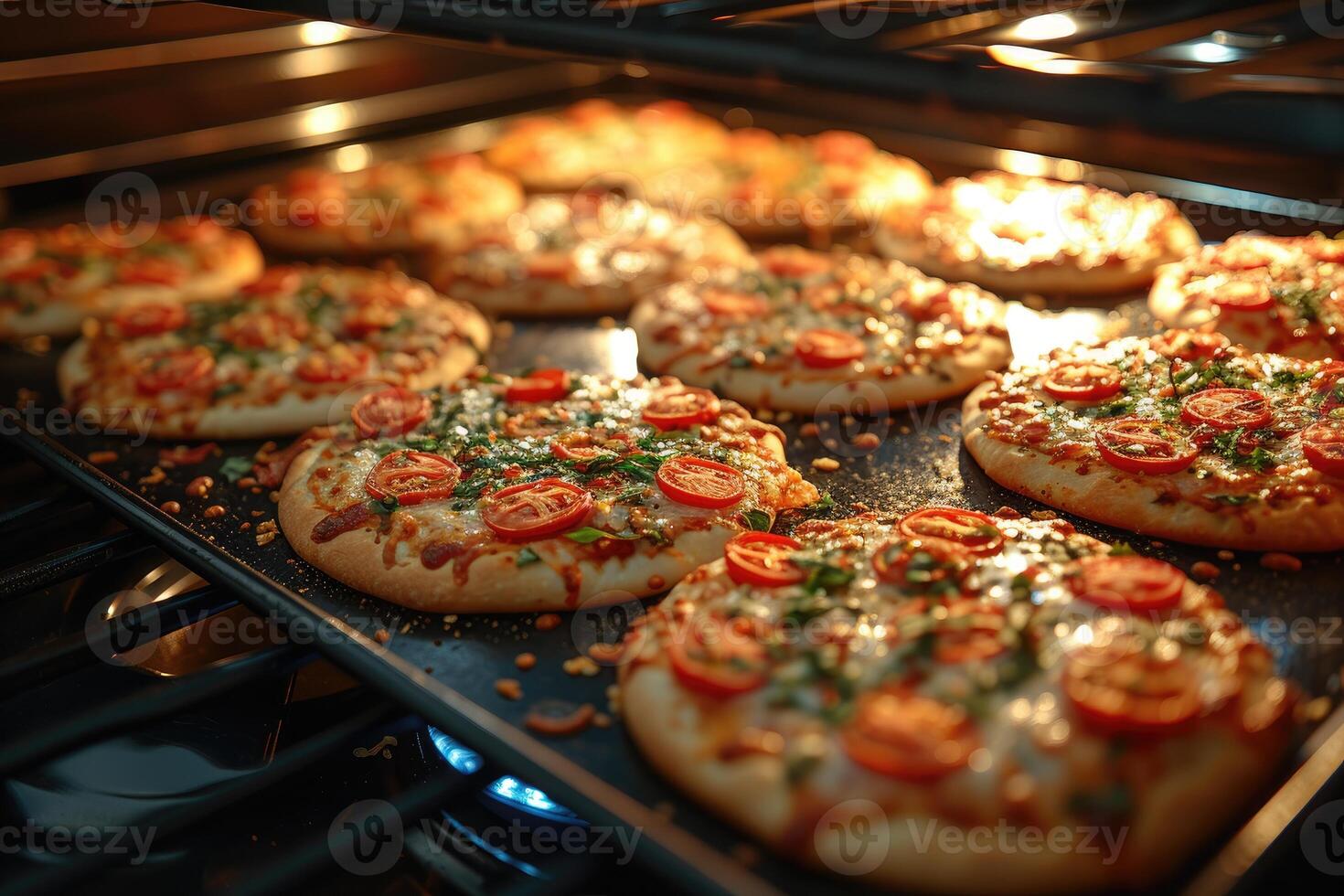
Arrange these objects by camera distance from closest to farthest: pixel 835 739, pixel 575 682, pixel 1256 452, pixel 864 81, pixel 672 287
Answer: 1. pixel 864 81
2. pixel 835 739
3. pixel 575 682
4. pixel 1256 452
5. pixel 672 287

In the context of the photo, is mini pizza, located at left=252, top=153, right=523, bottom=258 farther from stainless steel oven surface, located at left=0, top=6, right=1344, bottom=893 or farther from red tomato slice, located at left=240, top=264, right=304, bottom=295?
stainless steel oven surface, located at left=0, top=6, right=1344, bottom=893

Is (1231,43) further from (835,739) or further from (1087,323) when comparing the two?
(1087,323)

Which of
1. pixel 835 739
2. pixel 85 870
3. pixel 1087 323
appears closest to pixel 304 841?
pixel 85 870

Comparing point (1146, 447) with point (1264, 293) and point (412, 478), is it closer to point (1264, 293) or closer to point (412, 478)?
point (1264, 293)
